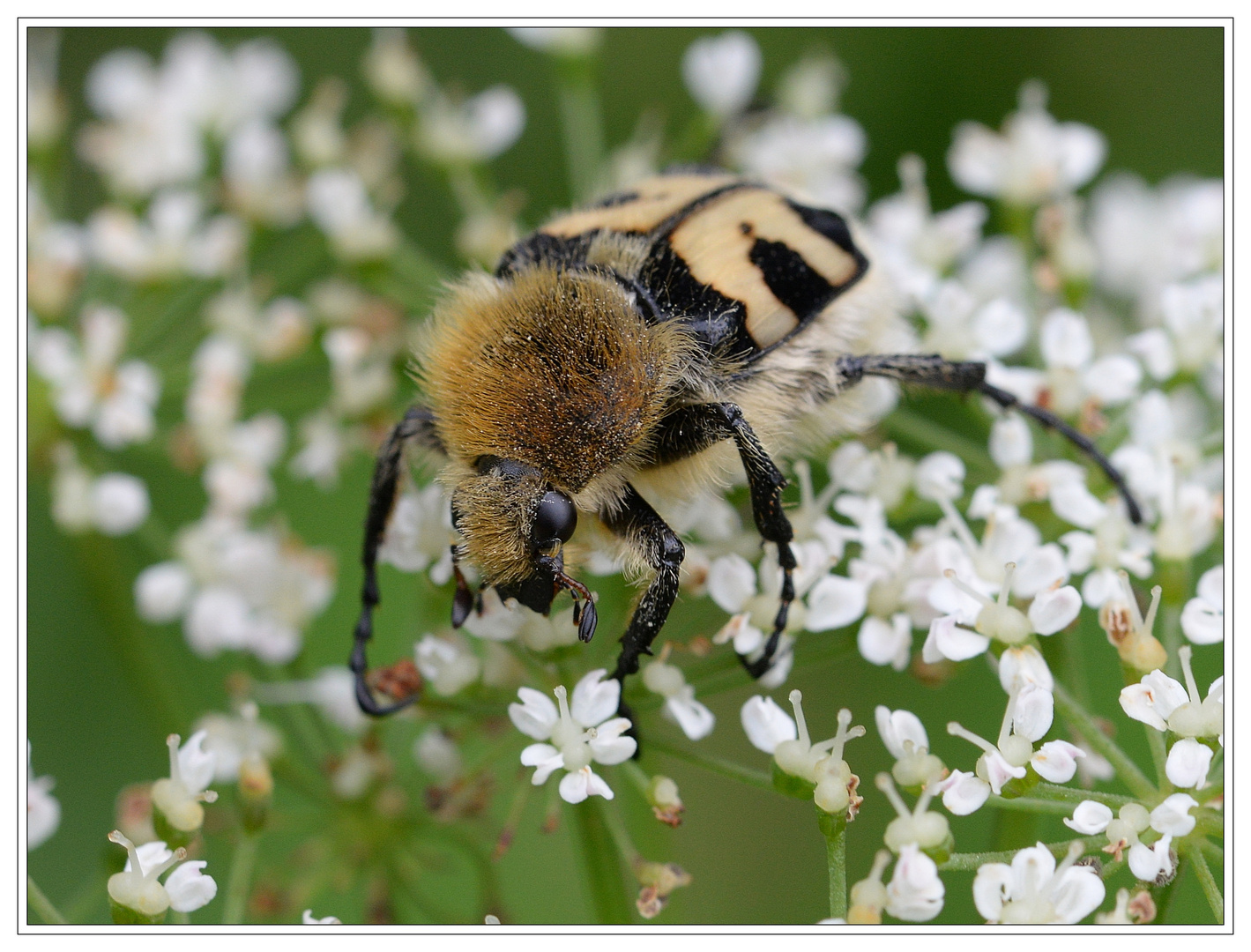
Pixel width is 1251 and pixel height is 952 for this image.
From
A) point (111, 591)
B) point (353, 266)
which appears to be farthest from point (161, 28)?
point (111, 591)

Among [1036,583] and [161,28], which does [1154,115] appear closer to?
[1036,583]

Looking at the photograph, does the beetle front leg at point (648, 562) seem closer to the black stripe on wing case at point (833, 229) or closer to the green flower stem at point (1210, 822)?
the black stripe on wing case at point (833, 229)

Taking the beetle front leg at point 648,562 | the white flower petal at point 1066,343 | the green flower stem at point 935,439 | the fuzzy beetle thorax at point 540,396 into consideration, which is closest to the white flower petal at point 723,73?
the green flower stem at point 935,439

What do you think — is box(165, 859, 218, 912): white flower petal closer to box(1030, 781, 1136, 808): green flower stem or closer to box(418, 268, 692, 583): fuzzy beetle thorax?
box(418, 268, 692, 583): fuzzy beetle thorax

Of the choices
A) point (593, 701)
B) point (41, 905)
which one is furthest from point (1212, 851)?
point (41, 905)

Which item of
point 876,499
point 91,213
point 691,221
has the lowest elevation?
point 876,499

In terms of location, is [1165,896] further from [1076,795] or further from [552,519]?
[552,519]
